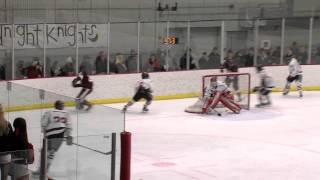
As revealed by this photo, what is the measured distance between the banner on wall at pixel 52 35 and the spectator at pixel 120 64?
51 centimetres

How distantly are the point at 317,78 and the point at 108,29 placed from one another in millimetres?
6815

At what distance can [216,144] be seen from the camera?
12984 mm

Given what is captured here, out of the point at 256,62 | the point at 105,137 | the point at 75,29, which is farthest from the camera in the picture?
the point at 256,62

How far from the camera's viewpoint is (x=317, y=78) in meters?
21.2

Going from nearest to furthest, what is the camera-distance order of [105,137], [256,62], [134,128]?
[105,137] < [134,128] < [256,62]

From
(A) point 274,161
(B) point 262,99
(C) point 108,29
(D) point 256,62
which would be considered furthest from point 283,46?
(A) point 274,161

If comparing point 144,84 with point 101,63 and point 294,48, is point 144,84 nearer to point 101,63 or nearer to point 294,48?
point 101,63

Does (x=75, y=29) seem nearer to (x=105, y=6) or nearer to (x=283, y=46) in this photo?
(x=105, y=6)

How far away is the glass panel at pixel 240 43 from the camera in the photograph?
20.7 m

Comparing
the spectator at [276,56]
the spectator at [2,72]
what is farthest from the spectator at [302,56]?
the spectator at [2,72]

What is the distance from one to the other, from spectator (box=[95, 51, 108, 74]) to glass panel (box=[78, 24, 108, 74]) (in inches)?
2.3

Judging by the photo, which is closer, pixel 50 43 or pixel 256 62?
pixel 50 43

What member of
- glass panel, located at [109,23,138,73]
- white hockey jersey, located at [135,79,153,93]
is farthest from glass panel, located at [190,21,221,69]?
white hockey jersey, located at [135,79,153,93]

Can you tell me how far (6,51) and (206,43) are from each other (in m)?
6.47
